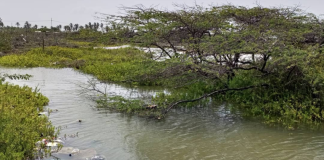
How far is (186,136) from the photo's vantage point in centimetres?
632

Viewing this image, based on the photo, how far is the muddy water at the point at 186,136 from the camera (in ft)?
17.8

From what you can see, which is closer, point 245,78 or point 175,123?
point 175,123

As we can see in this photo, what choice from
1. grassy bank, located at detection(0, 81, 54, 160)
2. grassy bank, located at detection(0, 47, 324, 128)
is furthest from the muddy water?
grassy bank, located at detection(0, 81, 54, 160)

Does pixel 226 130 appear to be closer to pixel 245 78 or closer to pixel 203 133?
pixel 203 133

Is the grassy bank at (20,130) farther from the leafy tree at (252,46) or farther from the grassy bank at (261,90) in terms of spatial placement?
the leafy tree at (252,46)

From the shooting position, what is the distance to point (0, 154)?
410 cm

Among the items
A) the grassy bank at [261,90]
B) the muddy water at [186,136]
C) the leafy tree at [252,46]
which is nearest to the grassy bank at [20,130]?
the muddy water at [186,136]

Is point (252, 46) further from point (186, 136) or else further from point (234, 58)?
point (186, 136)

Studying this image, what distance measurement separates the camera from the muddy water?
17.8 feet

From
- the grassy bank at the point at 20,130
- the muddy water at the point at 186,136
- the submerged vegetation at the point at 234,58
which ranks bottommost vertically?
the muddy water at the point at 186,136

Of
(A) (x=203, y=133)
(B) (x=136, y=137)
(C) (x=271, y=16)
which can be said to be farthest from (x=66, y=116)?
(C) (x=271, y=16)

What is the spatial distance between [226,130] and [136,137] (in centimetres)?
203

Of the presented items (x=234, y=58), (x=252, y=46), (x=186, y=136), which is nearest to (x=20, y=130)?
(x=186, y=136)

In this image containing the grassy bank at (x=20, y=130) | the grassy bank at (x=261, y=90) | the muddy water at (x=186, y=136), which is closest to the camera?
the grassy bank at (x=20, y=130)
